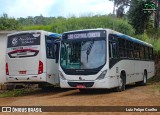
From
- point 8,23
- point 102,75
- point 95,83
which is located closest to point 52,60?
point 95,83

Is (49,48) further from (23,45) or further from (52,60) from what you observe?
(23,45)

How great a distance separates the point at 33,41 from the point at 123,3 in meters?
16.6

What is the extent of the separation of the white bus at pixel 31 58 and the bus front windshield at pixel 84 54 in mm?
1009

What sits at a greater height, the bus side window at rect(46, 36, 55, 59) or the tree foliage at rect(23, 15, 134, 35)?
the tree foliage at rect(23, 15, 134, 35)

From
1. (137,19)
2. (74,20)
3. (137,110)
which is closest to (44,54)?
(137,110)

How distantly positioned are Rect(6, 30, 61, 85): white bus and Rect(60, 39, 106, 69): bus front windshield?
1.01 metres

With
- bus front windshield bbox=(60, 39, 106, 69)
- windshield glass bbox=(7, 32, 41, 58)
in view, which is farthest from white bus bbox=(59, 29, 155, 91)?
windshield glass bbox=(7, 32, 41, 58)

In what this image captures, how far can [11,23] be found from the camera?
153 ft

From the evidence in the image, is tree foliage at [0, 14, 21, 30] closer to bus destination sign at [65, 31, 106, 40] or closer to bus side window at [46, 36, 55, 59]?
bus side window at [46, 36, 55, 59]

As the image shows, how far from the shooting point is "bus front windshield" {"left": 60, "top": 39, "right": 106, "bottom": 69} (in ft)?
53.3

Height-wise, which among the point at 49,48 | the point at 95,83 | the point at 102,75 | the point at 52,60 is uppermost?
the point at 49,48

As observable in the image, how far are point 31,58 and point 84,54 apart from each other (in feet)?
8.88

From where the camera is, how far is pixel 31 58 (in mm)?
17484

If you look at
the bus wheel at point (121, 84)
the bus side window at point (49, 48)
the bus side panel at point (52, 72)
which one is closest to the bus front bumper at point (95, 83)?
the bus wheel at point (121, 84)
